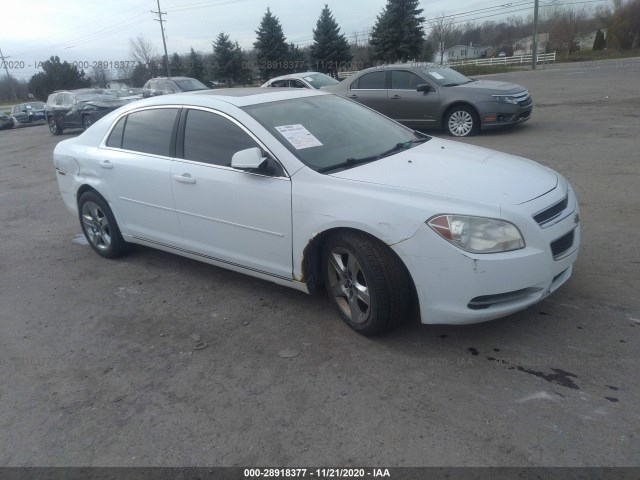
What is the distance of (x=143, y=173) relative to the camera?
4574 mm

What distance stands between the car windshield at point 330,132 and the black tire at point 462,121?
21.9 ft

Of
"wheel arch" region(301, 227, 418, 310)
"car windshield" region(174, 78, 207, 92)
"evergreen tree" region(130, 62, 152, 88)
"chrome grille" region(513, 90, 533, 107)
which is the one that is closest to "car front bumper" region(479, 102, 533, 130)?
"chrome grille" region(513, 90, 533, 107)

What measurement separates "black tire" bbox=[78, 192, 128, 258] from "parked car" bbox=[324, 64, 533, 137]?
303 inches

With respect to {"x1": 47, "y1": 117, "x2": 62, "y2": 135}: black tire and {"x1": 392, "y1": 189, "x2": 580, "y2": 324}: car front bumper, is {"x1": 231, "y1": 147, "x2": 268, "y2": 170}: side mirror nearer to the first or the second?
{"x1": 392, "y1": 189, "x2": 580, "y2": 324}: car front bumper

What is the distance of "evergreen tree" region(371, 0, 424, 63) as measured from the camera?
42062mm

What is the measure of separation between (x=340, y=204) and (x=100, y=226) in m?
3.16

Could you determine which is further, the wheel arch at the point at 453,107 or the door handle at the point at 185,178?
the wheel arch at the point at 453,107

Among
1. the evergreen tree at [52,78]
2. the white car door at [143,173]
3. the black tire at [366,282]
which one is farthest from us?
the evergreen tree at [52,78]

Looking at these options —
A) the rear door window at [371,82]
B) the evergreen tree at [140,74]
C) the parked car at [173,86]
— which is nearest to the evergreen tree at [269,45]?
the evergreen tree at [140,74]

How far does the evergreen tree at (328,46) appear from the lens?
143 feet

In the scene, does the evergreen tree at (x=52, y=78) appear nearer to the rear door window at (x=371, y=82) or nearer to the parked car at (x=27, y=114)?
the parked car at (x=27, y=114)

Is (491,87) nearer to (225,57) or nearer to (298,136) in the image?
(298,136)

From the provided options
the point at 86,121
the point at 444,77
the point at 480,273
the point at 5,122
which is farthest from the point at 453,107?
the point at 5,122

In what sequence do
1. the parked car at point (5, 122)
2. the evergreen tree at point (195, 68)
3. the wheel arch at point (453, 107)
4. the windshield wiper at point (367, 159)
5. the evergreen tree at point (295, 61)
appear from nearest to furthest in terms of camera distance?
the windshield wiper at point (367, 159), the wheel arch at point (453, 107), the parked car at point (5, 122), the evergreen tree at point (295, 61), the evergreen tree at point (195, 68)
